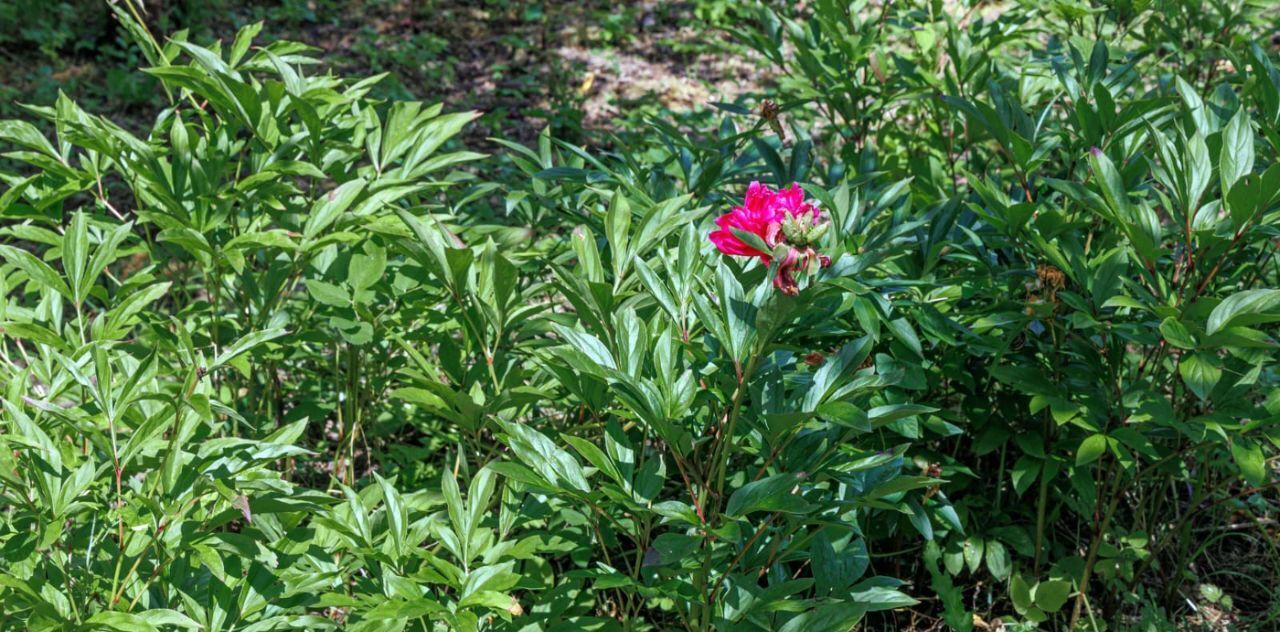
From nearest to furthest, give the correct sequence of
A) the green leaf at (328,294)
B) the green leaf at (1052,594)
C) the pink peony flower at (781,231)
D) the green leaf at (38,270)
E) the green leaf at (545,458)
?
the pink peony flower at (781,231)
the green leaf at (545,458)
the green leaf at (38,270)
the green leaf at (328,294)
the green leaf at (1052,594)

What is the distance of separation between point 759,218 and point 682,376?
10.8 inches

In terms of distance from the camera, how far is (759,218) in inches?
57.3

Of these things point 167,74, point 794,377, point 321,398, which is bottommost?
point 321,398

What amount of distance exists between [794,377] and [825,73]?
3.61ft

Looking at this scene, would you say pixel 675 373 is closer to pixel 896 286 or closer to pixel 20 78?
pixel 896 286

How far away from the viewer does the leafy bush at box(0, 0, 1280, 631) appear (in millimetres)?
1561

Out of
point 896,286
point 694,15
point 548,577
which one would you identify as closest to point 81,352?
point 548,577

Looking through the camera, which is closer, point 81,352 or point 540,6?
point 81,352

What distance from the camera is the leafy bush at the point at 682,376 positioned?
1561mm

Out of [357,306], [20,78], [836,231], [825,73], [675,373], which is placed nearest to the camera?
[675,373]

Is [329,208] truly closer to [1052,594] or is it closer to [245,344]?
[245,344]

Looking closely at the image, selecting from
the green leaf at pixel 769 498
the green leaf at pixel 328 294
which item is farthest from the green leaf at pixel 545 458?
the green leaf at pixel 328 294

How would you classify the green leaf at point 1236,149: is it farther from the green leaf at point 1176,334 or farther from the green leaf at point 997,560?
the green leaf at point 997,560

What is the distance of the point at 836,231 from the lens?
1.79 meters
